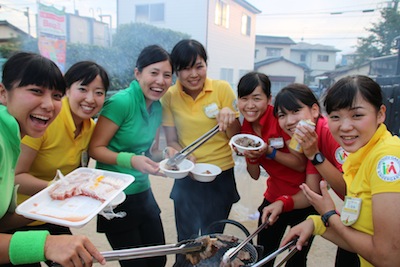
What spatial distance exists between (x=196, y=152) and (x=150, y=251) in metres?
1.24

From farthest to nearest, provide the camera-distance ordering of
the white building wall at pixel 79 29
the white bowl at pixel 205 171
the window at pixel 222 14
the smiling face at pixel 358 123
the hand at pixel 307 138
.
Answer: the window at pixel 222 14
the white building wall at pixel 79 29
the white bowl at pixel 205 171
the hand at pixel 307 138
the smiling face at pixel 358 123

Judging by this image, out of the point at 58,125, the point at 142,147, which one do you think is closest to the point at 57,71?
the point at 58,125

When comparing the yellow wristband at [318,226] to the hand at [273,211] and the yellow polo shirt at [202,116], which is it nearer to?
the hand at [273,211]

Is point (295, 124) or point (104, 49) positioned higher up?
point (104, 49)

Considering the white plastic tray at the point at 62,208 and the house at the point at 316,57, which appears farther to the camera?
the house at the point at 316,57

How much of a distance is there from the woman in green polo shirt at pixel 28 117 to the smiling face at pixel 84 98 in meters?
0.29

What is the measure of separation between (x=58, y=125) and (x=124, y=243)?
40.1 inches

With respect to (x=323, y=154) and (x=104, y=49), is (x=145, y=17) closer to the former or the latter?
(x=104, y=49)

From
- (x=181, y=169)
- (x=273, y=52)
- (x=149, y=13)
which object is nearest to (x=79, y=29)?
(x=149, y=13)

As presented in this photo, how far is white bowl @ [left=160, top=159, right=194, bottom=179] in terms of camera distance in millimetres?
2013

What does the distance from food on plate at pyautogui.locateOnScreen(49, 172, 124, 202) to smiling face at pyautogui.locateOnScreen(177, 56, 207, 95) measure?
0.99 meters

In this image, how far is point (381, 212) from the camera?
4.05ft

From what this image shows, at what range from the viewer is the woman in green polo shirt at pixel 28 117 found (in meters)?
1.17

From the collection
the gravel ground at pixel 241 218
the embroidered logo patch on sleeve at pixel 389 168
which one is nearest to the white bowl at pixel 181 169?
the embroidered logo patch on sleeve at pixel 389 168
